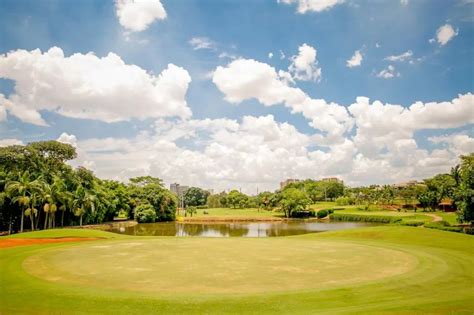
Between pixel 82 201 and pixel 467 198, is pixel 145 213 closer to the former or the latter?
pixel 82 201

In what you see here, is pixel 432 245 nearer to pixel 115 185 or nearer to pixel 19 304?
pixel 19 304

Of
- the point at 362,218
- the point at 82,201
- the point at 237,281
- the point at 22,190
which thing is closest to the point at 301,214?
the point at 362,218

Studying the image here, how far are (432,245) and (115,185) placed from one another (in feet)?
260

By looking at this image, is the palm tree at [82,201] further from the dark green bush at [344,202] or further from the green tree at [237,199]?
the dark green bush at [344,202]

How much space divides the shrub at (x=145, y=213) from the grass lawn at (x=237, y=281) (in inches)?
2555

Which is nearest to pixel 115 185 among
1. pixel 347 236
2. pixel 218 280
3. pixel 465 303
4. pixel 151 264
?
pixel 347 236

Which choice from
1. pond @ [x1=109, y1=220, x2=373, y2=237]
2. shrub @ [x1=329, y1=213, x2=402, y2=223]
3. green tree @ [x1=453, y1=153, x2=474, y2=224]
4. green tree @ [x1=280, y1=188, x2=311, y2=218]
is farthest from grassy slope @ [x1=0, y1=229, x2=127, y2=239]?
green tree @ [x1=280, y1=188, x2=311, y2=218]

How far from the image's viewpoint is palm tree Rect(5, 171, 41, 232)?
4909 centimetres

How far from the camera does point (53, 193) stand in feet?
189

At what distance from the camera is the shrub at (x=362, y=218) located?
81100 mm

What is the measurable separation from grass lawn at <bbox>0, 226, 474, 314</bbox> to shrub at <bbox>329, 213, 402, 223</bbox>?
56138 mm

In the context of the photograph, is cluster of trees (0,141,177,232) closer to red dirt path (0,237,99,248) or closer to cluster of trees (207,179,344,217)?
red dirt path (0,237,99,248)

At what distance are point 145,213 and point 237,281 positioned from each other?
260ft

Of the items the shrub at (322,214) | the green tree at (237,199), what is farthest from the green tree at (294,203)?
the green tree at (237,199)
